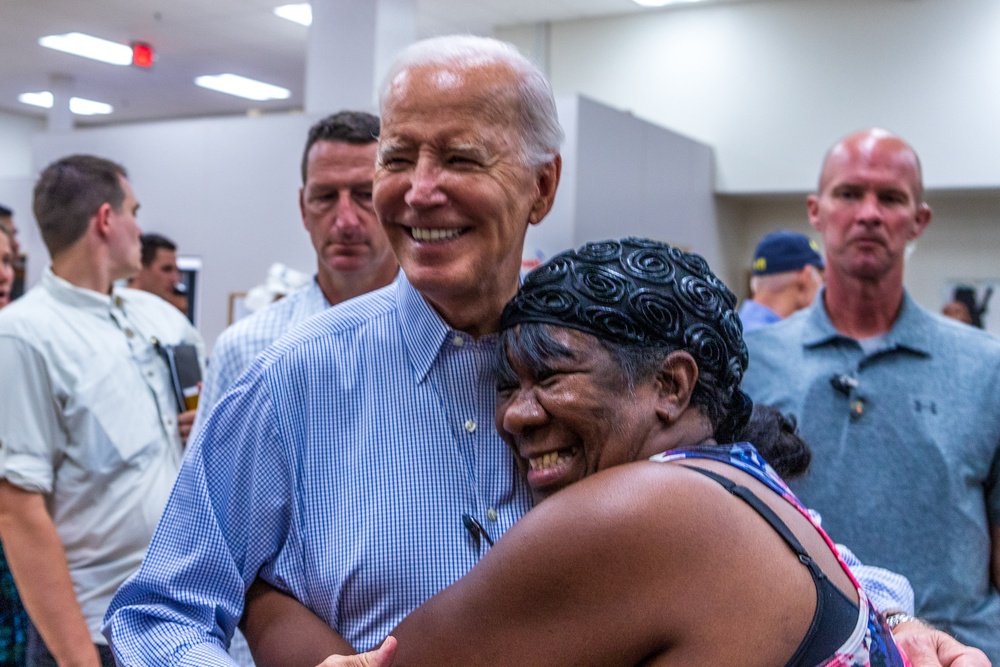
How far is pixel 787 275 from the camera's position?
5680mm

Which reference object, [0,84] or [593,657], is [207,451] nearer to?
[593,657]

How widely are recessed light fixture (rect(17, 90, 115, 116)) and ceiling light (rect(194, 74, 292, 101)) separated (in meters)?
2.14

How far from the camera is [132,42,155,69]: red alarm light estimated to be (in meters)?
11.8

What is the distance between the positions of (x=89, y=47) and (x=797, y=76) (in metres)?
7.73

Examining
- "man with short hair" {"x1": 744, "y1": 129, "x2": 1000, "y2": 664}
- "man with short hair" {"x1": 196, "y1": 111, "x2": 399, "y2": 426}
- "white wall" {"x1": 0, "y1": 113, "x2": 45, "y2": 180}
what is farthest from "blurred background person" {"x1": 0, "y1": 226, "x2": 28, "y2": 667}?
"white wall" {"x1": 0, "y1": 113, "x2": 45, "y2": 180}

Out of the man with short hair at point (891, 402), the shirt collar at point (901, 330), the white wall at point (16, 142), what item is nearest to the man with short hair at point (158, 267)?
the man with short hair at point (891, 402)

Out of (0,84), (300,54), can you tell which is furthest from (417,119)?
(0,84)

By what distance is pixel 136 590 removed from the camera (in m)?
1.56

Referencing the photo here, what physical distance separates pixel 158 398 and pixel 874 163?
90.3 inches

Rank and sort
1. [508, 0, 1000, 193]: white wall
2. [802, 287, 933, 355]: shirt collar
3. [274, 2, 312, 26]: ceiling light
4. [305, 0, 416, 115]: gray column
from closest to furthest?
[802, 287, 933, 355]: shirt collar
[305, 0, 416, 115]: gray column
[508, 0, 1000, 193]: white wall
[274, 2, 312, 26]: ceiling light

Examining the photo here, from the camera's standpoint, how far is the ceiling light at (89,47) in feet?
38.5

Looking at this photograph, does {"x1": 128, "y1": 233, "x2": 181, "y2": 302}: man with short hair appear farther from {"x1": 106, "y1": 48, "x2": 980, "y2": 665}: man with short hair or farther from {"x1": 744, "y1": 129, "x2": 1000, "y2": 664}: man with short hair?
{"x1": 106, "y1": 48, "x2": 980, "y2": 665}: man with short hair

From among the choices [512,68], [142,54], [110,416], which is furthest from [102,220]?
[142,54]

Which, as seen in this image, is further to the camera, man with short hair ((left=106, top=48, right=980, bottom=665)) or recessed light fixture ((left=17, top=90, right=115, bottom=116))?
recessed light fixture ((left=17, top=90, right=115, bottom=116))
